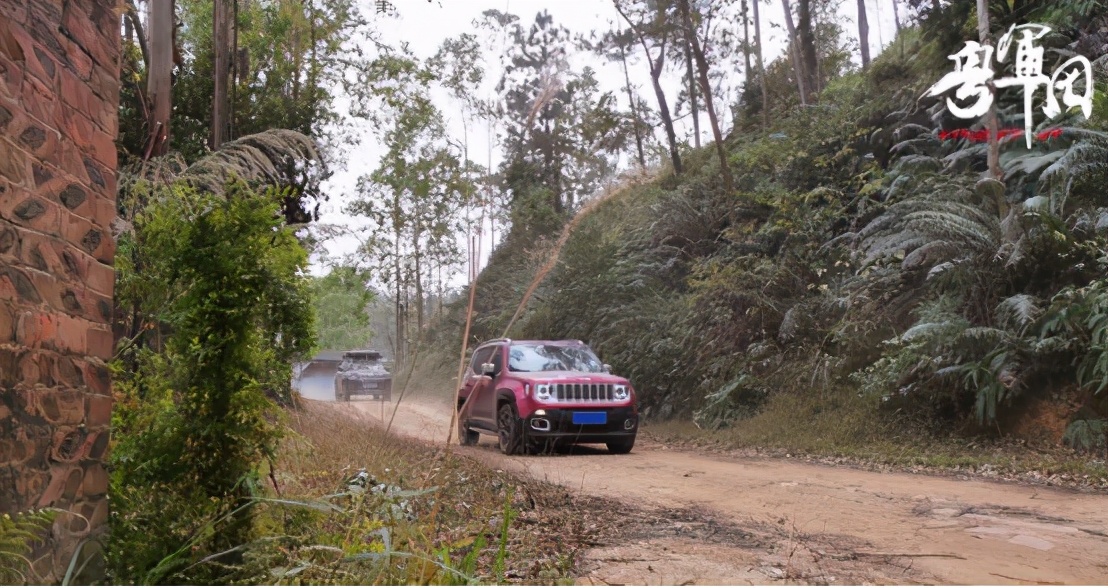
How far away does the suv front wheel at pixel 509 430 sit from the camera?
37.1 ft

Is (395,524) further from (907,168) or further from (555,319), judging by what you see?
(555,319)

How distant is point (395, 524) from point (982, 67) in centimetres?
1444

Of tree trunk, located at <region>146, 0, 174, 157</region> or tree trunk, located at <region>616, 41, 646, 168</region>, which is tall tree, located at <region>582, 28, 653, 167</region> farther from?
tree trunk, located at <region>146, 0, 174, 157</region>

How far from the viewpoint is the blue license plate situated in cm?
1135

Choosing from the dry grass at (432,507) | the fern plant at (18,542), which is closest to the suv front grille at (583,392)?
the dry grass at (432,507)

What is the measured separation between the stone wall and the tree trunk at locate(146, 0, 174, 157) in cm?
598

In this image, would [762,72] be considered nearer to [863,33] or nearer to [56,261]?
[863,33]

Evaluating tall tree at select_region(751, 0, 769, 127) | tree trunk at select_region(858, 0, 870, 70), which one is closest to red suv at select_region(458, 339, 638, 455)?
tall tree at select_region(751, 0, 769, 127)

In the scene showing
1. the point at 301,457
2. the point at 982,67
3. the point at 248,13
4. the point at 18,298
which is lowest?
the point at 301,457

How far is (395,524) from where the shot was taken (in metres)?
4.14

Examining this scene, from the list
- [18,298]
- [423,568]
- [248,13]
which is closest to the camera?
[18,298]

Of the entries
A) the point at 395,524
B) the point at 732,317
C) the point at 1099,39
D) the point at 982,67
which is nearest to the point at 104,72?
the point at 395,524

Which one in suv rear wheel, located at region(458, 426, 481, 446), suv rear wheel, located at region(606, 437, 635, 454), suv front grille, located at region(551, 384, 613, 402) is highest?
suv front grille, located at region(551, 384, 613, 402)

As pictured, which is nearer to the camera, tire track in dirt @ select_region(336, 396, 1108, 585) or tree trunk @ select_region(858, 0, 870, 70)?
tire track in dirt @ select_region(336, 396, 1108, 585)
